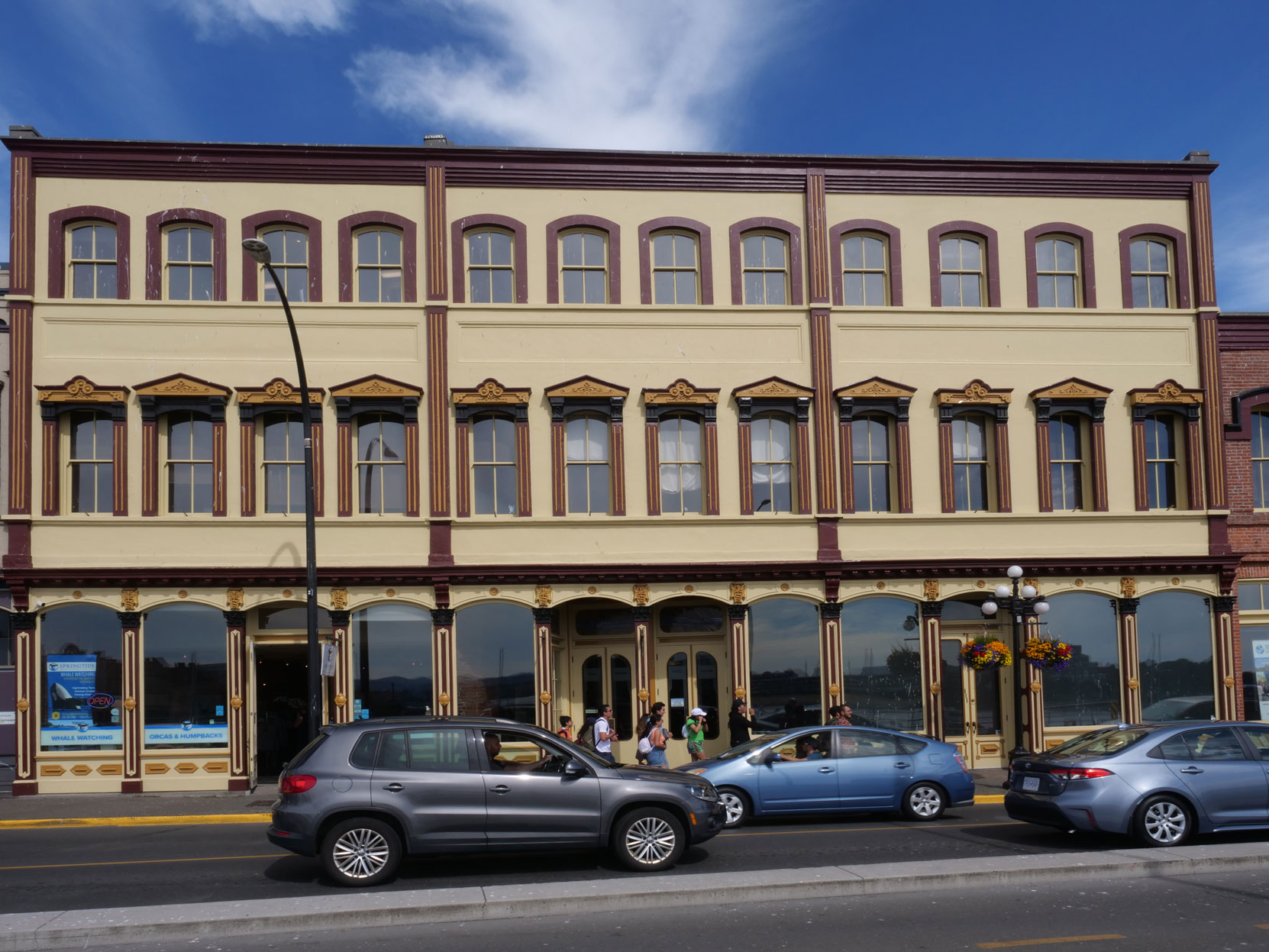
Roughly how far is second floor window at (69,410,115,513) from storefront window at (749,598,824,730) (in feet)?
38.7

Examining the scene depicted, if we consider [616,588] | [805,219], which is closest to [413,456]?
[616,588]

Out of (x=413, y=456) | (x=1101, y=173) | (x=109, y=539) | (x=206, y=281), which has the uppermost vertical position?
(x=1101, y=173)

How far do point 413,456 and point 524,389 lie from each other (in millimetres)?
2359

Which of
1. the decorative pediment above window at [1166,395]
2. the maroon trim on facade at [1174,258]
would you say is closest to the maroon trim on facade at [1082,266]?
the maroon trim on facade at [1174,258]

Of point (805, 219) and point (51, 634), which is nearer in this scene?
point (51, 634)

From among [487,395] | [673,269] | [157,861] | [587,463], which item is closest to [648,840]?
[157,861]

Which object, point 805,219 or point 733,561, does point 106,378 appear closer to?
point 733,561

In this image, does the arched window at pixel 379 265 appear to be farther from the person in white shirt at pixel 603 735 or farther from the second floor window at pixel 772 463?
the person in white shirt at pixel 603 735

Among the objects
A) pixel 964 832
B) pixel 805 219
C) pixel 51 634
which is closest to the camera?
pixel 964 832

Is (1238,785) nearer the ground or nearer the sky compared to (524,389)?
nearer the ground

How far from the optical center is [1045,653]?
20.3 m

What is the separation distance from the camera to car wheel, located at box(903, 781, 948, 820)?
16.1m

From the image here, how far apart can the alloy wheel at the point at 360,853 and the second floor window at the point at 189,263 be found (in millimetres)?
13382

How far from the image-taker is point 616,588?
73.0 feet
